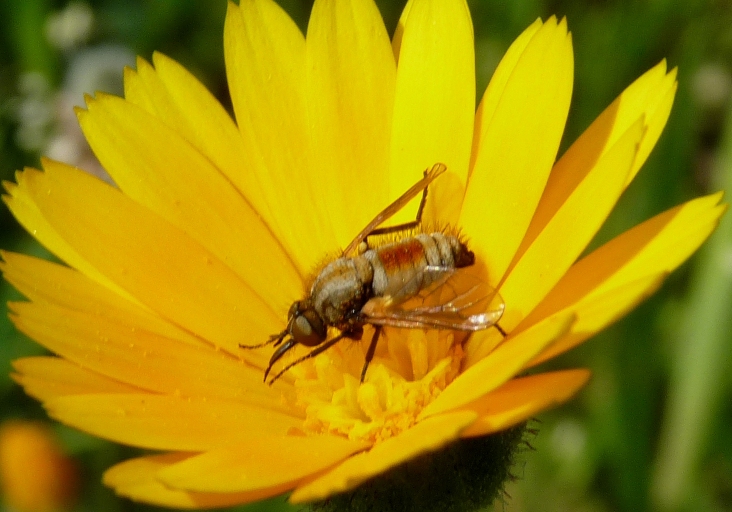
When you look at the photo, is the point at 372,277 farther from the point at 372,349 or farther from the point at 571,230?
the point at 571,230

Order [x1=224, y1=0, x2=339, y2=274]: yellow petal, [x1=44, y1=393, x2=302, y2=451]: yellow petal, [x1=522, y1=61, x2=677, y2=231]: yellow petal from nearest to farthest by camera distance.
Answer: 1. [x1=44, y1=393, x2=302, y2=451]: yellow petal
2. [x1=522, y1=61, x2=677, y2=231]: yellow petal
3. [x1=224, y1=0, x2=339, y2=274]: yellow petal

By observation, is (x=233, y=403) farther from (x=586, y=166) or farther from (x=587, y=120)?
(x=587, y=120)

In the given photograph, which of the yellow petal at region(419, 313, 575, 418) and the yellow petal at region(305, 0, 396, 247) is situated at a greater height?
the yellow petal at region(305, 0, 396, 247)

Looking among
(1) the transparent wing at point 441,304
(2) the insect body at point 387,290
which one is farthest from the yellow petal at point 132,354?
(1) the transparent wing at point 441,304

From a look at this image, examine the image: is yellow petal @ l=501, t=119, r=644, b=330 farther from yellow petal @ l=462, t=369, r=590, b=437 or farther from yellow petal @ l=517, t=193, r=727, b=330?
yellow petal @ l=462, t=369, r=590, b=437

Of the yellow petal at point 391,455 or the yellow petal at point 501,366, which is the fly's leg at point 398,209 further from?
the yellow petal at point 391,455

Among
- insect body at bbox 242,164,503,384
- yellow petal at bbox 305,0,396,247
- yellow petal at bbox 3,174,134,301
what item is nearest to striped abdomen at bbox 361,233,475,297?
insect body at bbox 242,164,503,384

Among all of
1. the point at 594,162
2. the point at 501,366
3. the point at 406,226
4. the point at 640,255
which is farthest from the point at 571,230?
the point at 406,226

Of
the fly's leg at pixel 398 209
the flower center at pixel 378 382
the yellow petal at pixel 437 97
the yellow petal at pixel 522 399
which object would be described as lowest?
the flower center at pixel 378 382
